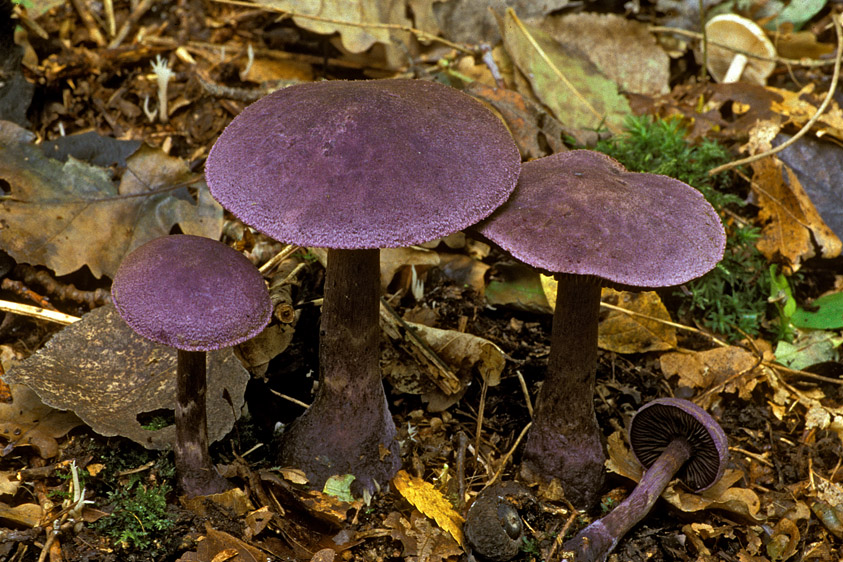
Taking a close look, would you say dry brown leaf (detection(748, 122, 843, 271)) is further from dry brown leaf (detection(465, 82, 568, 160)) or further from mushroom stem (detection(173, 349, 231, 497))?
mushroom stem (detection(173, 349, 231, 497))

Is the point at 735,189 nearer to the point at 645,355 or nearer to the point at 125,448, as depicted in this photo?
the point at 645,355

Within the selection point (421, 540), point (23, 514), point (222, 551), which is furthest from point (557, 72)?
point (23, 514)

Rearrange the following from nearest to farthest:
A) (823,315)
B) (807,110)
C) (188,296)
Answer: (188,296) → (823,315) → (807,110)

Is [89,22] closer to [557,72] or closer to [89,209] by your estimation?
[89,209]

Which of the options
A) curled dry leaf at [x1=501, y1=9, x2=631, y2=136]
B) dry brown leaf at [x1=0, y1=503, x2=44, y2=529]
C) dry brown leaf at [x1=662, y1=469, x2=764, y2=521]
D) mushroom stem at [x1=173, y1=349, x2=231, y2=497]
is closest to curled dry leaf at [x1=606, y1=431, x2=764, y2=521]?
dry brown leaf at [x1=662, y1=469, x2=764, y2=521]

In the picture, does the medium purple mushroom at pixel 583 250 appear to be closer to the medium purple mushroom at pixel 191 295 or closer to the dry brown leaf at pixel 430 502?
the dry brown leaf at pixel 430 502

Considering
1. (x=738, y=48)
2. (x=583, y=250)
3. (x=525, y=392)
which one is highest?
(x=583, y=250)

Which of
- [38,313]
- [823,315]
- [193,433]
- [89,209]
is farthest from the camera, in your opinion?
→ [823,315]
